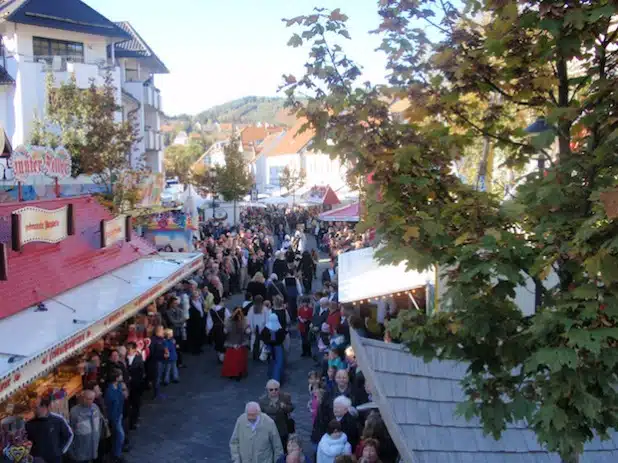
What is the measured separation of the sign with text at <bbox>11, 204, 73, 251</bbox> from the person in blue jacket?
228 centimetres

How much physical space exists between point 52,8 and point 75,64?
12.1 feet

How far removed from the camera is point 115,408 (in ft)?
31.8

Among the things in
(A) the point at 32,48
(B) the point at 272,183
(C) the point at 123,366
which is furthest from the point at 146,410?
(B) the point at 272,183

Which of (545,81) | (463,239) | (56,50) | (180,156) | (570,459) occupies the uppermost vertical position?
(56,50)

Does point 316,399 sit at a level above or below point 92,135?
below

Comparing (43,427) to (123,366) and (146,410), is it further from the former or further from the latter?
(146,410)

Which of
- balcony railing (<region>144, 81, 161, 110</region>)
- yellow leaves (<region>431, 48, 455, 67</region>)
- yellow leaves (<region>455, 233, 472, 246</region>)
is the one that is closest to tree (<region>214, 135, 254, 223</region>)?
balcony railing (<region>144, 81, 161, 110</region>)

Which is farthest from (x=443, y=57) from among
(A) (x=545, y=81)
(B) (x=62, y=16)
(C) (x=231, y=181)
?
(C) (x=231, y=181)

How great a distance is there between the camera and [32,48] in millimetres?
28641

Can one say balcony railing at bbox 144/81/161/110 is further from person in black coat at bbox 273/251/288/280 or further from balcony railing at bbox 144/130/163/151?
person in black coat at bbox 273/251/288/280

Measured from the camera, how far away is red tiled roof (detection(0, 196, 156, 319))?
388 inches

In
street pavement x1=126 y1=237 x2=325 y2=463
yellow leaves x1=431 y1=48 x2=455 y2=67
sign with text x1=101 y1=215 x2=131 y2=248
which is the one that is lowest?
street pavement x1=126 y1=237 x2=325 y2=463

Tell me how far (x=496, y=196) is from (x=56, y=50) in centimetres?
2855

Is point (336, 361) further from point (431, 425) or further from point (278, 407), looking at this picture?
point (431, 425)
